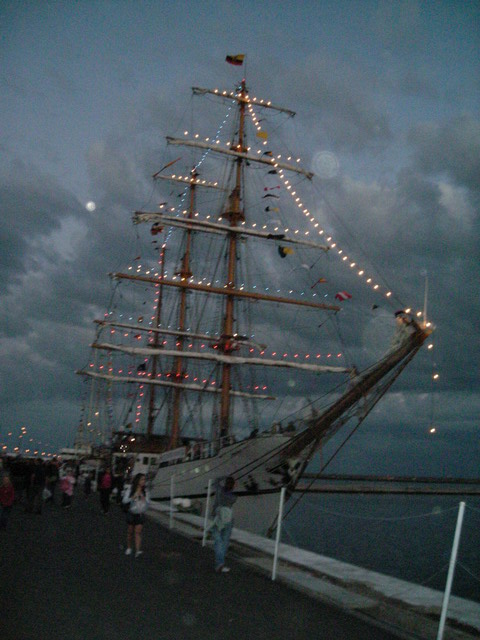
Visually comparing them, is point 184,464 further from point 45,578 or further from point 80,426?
point 80,426

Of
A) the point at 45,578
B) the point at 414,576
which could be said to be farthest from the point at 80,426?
the point at 45,578

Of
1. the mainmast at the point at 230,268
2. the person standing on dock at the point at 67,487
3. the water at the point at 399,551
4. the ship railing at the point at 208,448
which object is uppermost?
the mainmast at the point at 230,268

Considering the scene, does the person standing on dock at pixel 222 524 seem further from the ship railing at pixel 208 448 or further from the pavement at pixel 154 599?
the ship railing at pixel 208 448

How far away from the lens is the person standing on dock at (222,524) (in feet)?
33.7

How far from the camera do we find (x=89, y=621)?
657 cm

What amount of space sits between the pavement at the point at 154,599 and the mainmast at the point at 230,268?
1991 centimetres

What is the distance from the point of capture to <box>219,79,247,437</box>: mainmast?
33.0 metres

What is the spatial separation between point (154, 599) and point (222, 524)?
2.72 meters

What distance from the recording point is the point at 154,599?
310 inches

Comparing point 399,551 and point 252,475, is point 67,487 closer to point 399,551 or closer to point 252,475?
point 252,475

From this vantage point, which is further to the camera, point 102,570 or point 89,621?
point 102,570

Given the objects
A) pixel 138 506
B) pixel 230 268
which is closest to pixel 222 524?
pixel 138 506

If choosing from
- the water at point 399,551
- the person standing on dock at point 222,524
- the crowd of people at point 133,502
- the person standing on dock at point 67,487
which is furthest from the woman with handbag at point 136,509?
the person standing on dock at point 67,487

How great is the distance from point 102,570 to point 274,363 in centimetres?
2552
